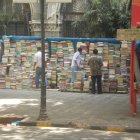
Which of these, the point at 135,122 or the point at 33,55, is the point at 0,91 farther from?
the point at 135,122

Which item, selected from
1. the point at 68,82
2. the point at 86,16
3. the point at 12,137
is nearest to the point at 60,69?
the point at 68,82

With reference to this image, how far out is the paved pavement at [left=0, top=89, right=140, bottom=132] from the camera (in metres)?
13.0

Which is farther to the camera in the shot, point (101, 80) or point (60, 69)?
point (60, 69)

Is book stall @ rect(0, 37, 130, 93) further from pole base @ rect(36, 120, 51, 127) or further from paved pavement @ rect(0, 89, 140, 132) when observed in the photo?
pole base @ rect(36, 120, 51, 127)

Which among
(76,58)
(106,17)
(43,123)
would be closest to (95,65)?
(76,58)

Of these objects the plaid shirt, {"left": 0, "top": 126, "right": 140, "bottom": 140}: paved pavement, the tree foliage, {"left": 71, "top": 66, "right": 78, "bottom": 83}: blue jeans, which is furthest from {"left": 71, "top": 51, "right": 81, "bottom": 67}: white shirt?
{"left": 0, "top": 126, "right": 140, "bottom": 140}: paved pavement

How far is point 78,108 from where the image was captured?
15.7m

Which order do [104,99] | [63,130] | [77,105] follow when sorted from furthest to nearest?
1. [104,99]
2. [77,105]
3. [63,130]

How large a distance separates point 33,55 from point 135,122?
372 inches

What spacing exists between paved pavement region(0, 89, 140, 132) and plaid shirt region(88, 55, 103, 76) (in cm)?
92

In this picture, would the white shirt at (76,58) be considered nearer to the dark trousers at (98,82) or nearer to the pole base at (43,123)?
the dark trousers at (98,82)

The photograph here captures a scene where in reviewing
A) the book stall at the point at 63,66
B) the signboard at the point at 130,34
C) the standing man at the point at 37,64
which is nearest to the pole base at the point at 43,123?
the signboard at the point at 130,34

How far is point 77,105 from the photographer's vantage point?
16375 millimetres

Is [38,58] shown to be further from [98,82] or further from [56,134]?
[56,134]
